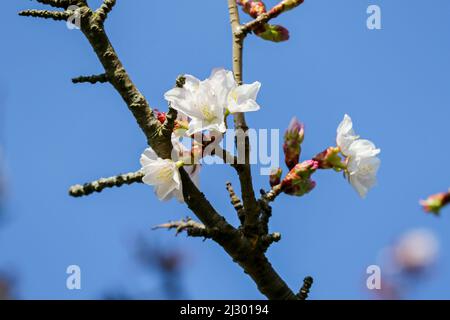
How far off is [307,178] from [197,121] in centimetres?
40

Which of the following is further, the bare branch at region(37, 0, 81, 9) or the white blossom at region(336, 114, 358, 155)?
the white blossom at region(336, 114, 358, 155)

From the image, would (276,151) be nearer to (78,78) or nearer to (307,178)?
(307,178)

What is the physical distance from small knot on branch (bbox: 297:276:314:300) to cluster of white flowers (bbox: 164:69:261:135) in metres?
0.50

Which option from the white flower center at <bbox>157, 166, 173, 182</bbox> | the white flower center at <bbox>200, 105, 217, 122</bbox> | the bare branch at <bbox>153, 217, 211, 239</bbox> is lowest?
the bare branch at <bbox>153, 217, 211, 239</bbox>

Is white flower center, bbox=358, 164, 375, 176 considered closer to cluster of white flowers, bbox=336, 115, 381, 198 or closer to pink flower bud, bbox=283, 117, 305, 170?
cluster of white flowers, bbox=336, 115, 381, 198

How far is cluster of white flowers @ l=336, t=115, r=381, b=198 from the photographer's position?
7.14 feet

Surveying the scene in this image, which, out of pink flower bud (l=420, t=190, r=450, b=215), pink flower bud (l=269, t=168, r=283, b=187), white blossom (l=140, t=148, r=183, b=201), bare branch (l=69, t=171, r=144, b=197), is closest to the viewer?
pink flower bud (l=420, t=190, r=450, b=215)

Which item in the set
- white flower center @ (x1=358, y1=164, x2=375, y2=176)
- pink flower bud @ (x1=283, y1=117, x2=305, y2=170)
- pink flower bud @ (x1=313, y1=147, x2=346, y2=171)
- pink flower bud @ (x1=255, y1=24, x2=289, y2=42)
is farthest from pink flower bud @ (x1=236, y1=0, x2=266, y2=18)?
white flower center @ (x1=358, y1=164, x2=375, y2=176)

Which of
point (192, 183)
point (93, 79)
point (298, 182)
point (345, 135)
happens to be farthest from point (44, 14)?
point (345, 135)

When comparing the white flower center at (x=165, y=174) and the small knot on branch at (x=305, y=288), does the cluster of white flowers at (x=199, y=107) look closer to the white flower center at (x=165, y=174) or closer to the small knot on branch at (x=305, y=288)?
the white flower center at (x=165, y=174)
